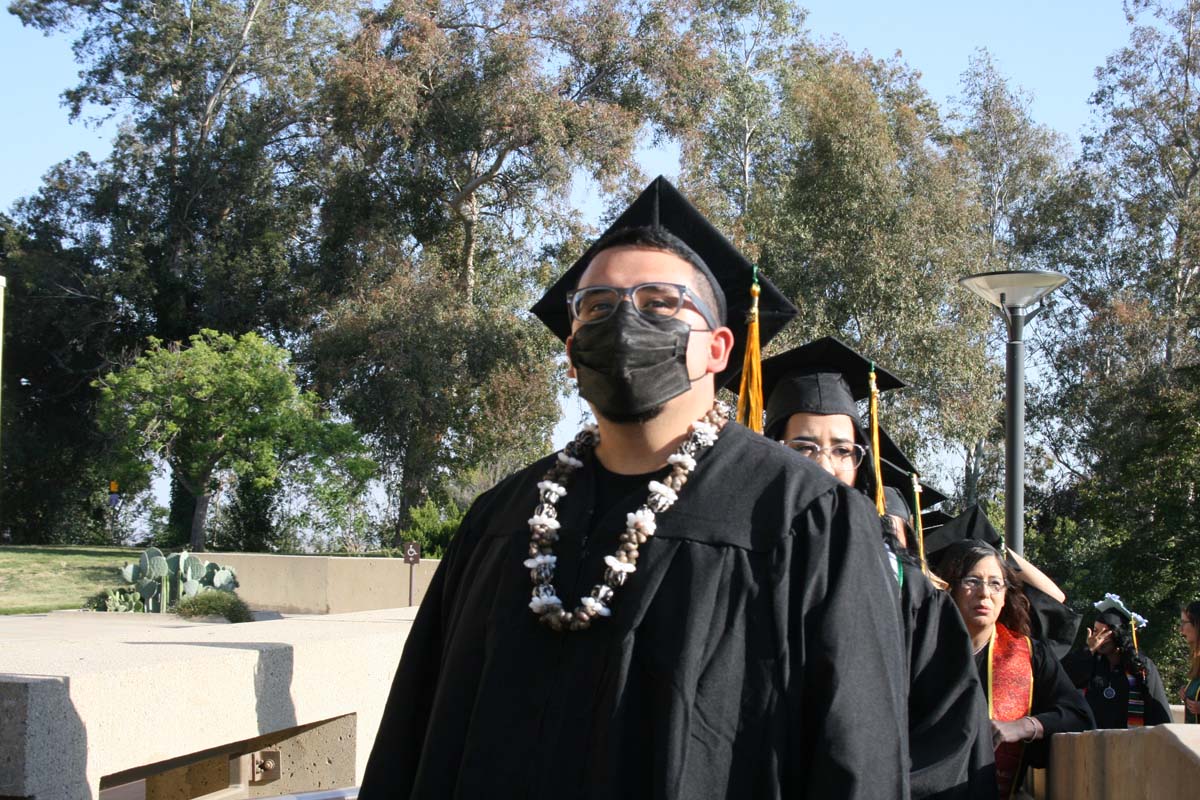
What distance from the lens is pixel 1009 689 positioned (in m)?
4.52

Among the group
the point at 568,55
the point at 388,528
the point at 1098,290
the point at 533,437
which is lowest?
the point at 388,528

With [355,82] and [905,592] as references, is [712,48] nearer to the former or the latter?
[355,82]

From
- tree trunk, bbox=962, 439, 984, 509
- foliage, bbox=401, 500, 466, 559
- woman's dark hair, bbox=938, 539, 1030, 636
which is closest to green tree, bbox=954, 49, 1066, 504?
tree trunk, bbox=962, 439, 984, 509

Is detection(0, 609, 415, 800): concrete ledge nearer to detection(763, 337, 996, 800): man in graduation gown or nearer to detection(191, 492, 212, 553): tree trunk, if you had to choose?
detection(763, 337, 996, 800): man in graduation gown

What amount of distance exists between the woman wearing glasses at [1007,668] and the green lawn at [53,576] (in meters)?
16.8

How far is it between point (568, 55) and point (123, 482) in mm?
15184

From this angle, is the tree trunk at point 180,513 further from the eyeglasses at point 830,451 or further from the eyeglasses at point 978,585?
the eyeglasses at point 830,451

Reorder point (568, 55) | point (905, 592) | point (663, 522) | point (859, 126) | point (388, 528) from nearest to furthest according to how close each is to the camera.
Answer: point (663, 522), point (905, 592), point (859, 126), point (388, 528), point (568, 55)

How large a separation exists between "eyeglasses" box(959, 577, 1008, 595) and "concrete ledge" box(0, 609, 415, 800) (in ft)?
7.56

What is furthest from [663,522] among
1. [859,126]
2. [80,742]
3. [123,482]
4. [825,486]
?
[123,482]

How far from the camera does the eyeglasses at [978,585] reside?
458 centimetres

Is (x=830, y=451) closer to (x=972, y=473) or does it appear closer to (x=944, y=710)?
(x=944, y=710)

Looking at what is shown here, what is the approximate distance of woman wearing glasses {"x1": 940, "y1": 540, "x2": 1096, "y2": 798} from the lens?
4.35 m

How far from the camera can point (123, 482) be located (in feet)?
93.6
